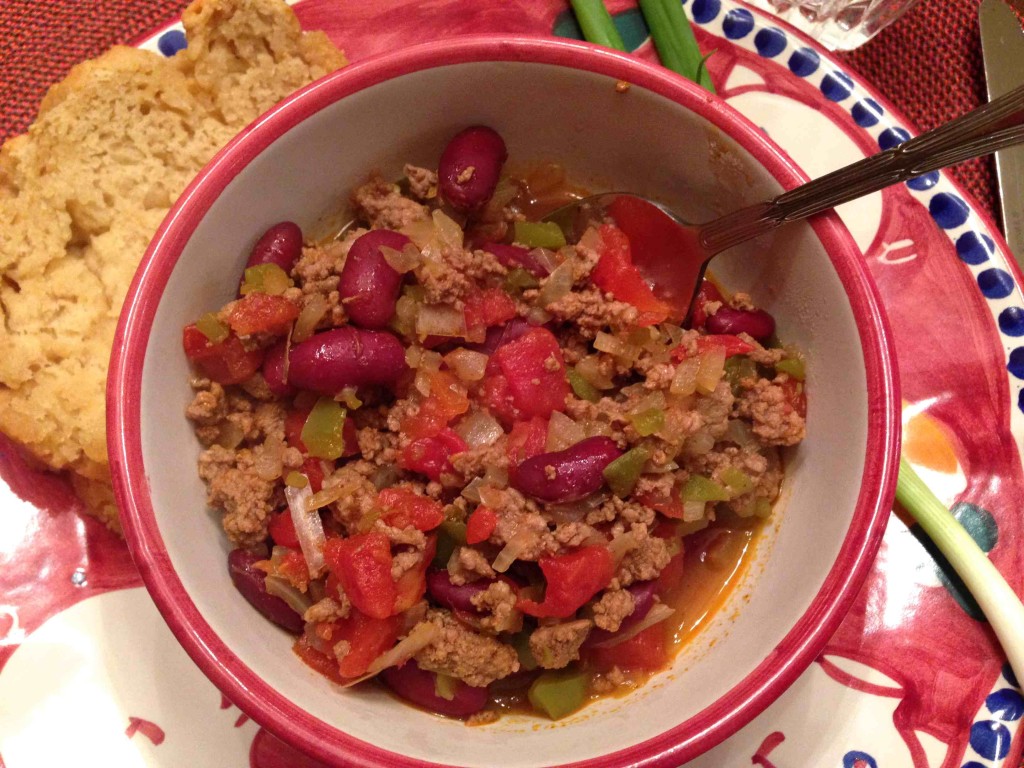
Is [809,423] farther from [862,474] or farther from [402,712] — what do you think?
[402,712]

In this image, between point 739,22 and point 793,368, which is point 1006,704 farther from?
point 739,22

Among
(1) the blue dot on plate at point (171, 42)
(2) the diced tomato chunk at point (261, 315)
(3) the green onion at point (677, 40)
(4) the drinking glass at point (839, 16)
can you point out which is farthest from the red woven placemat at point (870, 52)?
(2) the diced tomato chunk at point (261, 315)

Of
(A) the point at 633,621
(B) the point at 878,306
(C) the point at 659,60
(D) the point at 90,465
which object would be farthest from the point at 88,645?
(C) the point at 659,60

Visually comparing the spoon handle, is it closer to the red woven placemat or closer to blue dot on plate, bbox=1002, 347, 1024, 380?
blue dot on plate, bbox=1002, 347, 1024, 380

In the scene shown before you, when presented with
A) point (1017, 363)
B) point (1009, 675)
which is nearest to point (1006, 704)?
point (1009, 675)

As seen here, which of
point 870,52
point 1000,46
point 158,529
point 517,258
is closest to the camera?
point 158,529

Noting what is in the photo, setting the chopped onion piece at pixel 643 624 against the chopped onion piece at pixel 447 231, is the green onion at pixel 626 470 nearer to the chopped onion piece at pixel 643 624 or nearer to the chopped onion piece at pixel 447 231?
the chopped onion piece at pixel 643 624
